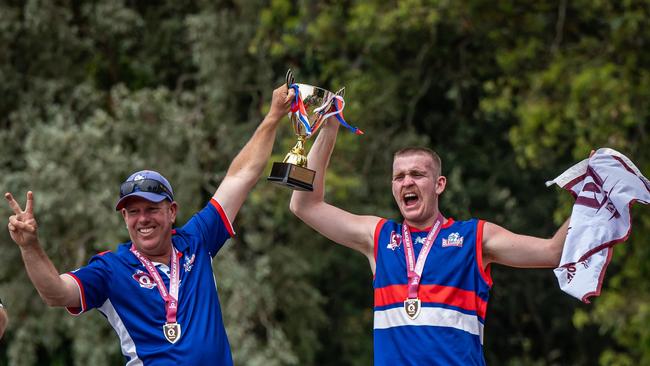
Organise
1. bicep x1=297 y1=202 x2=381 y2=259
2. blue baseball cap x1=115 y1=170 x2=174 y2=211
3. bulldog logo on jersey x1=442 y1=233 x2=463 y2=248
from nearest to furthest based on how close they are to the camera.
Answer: blue baseball cap x1=115 y1=170 x2=174 y2=211, bulldog logo on jersey x1=442 y1=233 x2=463 y2=248, bicep x1=297 y1=202 x2=381 y2=259

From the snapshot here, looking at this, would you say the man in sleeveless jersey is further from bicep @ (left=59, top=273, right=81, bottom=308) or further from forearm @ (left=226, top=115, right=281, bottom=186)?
bicep @ (left=59, top=273, right=81, bottom=308)

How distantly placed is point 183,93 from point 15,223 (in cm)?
1110

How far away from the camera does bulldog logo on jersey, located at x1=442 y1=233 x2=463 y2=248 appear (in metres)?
5.90

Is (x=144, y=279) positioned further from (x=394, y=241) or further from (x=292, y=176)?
(x=394, y=241)

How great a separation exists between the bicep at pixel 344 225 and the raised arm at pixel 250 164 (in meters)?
0.37

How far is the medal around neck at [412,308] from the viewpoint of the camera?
5750 millimetres

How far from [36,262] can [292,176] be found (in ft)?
5.06

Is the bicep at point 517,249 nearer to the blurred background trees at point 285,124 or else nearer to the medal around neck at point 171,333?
the medal around neck at point 171,333

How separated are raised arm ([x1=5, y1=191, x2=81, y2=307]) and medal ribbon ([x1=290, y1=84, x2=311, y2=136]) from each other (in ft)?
5.32

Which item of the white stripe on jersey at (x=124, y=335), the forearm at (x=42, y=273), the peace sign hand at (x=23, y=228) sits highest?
the peace sign hand at (x=23, y=228)

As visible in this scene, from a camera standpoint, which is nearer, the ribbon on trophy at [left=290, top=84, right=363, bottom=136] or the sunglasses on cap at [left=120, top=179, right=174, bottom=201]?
the sunglasses on cap at [left=120, top=179, right=174, bottom=201]

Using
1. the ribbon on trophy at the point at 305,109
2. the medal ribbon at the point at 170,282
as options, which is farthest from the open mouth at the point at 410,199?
the medal ribbon at the point at 170,282

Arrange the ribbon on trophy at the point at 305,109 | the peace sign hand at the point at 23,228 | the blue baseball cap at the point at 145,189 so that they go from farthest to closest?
1. the ribbon on trophy at the point at 305,109
2. the blue baseball cap at the point at 145,189
3. the peace sign hand at the point at 23,228

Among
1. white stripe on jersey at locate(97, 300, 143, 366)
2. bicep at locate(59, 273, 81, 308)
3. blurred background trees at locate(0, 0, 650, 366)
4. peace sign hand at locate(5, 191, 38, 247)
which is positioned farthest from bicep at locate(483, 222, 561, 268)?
blurred background trees at locate(0, 0, 650, 366)
